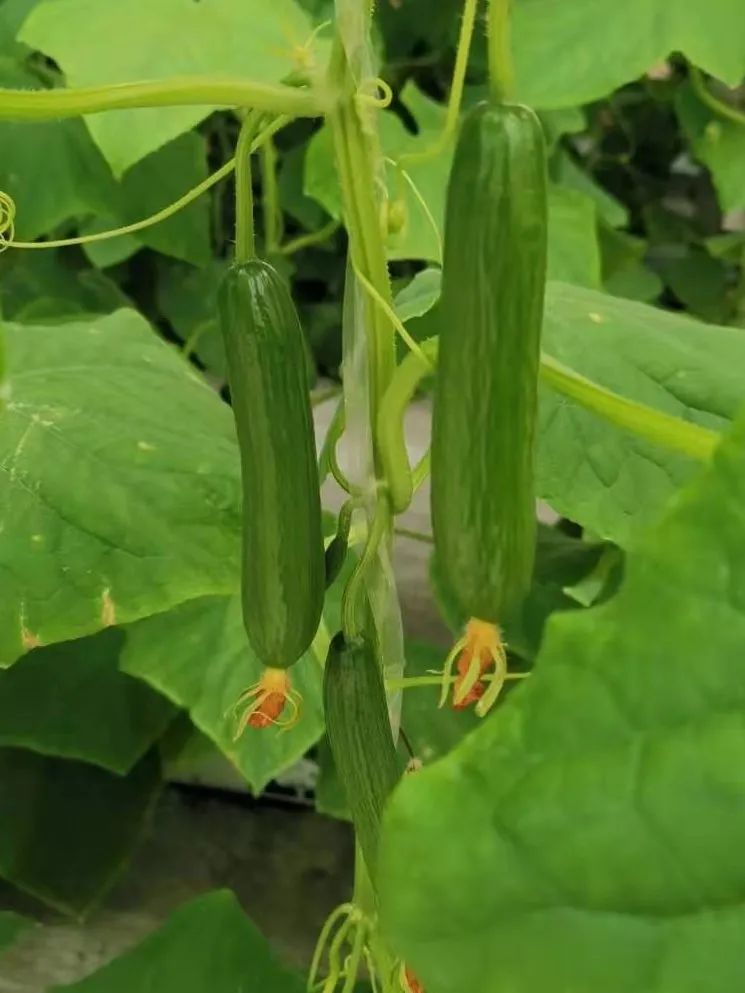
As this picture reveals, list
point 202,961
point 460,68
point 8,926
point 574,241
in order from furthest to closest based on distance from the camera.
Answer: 1. point 574,241
2. point 8,926
3. point 202,961
4. point 460,68

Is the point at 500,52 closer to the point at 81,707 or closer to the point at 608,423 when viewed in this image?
the point at 608,423

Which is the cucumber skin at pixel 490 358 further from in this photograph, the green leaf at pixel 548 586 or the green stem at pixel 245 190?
the green leaf at pixel 548 586

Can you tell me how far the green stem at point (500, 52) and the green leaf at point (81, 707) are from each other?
26.0 inches

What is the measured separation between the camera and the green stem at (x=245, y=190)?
38 centimetres

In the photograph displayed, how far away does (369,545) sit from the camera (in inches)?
17.1

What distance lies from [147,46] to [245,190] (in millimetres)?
431

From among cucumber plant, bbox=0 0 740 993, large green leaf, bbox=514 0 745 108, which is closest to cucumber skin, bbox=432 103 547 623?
cucumber plant, bbox=0 0 740 993

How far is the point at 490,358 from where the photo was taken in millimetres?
328

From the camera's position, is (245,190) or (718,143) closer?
(245,190)

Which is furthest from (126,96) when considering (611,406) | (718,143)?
(718,143)

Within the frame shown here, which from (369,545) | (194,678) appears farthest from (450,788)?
(194,678)

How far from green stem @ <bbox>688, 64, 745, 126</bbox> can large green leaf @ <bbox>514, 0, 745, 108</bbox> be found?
0.23 metres

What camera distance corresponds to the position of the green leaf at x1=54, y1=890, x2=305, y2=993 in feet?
2.38

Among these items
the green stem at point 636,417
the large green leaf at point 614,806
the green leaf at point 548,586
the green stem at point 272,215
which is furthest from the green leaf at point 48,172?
the large green leaf at point 614,806
